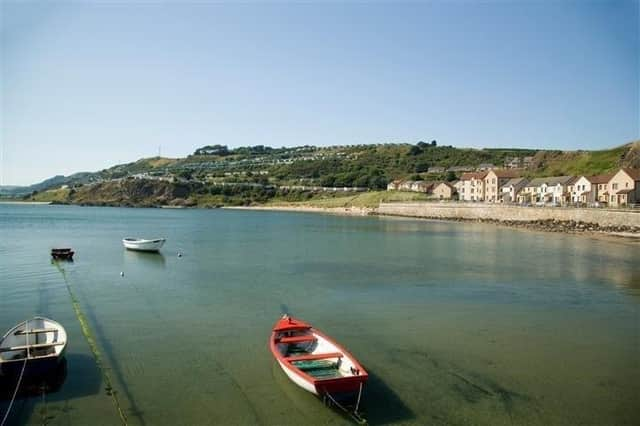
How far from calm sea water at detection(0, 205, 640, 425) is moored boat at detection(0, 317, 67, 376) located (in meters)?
0.67

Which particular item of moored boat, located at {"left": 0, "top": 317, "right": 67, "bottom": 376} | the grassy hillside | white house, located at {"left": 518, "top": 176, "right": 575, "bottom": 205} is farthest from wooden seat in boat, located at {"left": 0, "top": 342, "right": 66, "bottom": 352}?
the grassy hillside

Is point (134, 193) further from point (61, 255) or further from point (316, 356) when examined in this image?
point (316, 356)

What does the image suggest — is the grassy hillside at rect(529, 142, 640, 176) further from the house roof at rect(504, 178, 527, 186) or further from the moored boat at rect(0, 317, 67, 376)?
the moored boat at rect(0, 317, 67, 376)

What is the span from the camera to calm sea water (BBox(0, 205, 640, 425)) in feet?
33.6

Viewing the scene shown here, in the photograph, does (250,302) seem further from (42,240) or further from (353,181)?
(353,181)

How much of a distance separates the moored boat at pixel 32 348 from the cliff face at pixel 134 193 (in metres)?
131

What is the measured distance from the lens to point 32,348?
11.5 meters

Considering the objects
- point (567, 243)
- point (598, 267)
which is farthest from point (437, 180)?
point (598, 267)

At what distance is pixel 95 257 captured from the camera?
33.1m

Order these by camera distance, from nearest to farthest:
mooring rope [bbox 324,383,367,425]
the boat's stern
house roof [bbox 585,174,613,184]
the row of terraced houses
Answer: mooring rope [bbox 324,383,367,425]
the boat's stern
the row of terraced houses
house roof [bbox 585,174,613,184]

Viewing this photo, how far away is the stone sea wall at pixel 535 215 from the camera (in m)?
50.4

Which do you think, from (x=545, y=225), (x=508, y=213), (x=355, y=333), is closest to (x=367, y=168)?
(x=508, y=213)

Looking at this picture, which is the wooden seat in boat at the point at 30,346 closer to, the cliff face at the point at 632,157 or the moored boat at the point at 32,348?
the moored boat at the point at 32,348

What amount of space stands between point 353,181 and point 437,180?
997 inches
